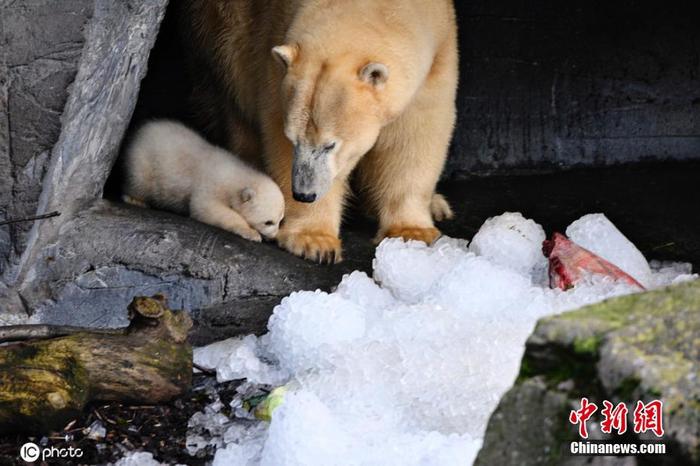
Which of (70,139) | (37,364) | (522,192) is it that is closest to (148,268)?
(70,139)

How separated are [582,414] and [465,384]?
4.54 feet

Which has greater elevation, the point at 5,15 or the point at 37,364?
the point at 5,15

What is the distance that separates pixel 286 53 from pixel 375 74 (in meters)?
0.34

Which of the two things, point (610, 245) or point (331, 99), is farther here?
point (610, 245)

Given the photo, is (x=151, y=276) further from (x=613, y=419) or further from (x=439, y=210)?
(x=613, y=419)

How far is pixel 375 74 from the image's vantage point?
3.99m

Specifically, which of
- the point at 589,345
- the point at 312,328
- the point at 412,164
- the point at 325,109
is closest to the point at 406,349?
the point at 312,328

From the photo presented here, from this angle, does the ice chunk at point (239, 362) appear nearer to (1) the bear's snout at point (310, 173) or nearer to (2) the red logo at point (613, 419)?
(1) the bear's snout at point (310, 173)

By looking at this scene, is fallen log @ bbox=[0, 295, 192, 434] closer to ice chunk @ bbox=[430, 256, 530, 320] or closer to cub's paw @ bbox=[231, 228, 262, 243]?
ice chunk @ bbox=[430, 256, 530, 320]

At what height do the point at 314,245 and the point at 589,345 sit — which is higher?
the point at 589,345

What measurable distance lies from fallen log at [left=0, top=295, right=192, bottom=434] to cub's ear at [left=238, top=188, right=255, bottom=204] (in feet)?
3.85

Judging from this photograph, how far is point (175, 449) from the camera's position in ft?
10.6

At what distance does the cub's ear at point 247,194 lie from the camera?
457 centimetres

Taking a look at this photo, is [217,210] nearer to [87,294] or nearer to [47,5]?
[87,294]
